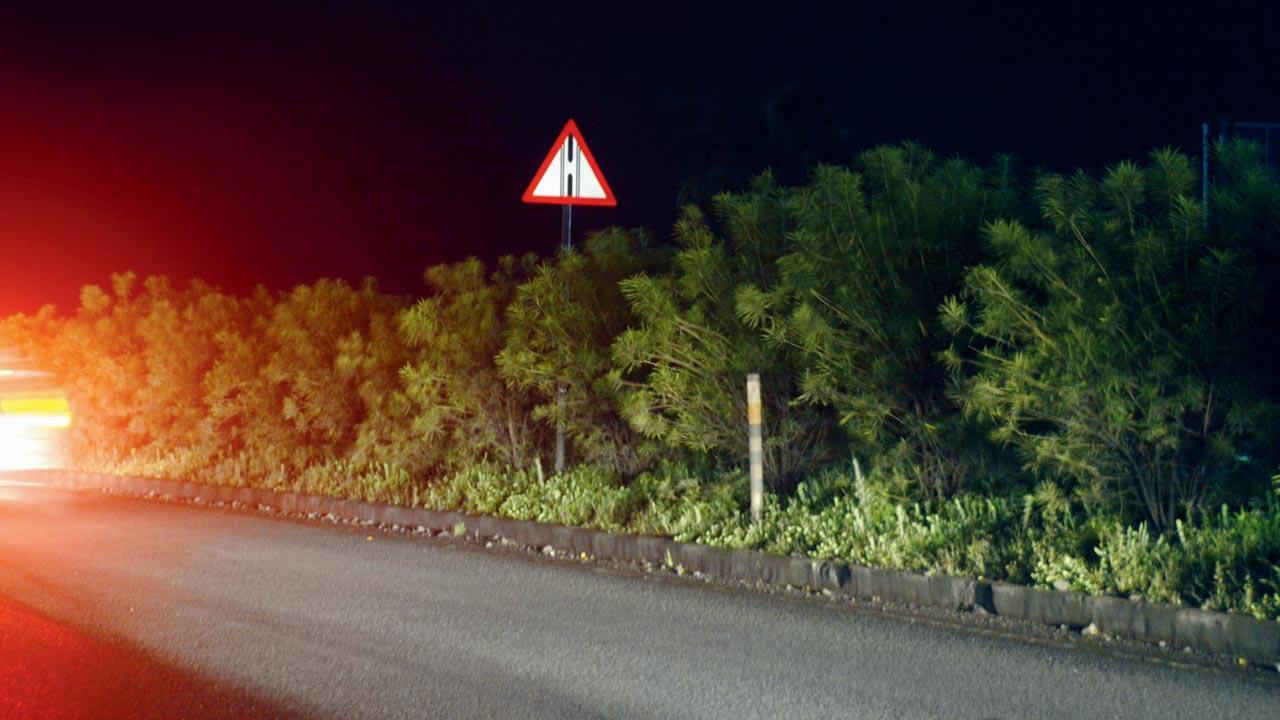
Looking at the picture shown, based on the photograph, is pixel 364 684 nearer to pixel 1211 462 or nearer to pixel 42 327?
pixel 1211 462

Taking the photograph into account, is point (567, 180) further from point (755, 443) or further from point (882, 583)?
point (882, 583)

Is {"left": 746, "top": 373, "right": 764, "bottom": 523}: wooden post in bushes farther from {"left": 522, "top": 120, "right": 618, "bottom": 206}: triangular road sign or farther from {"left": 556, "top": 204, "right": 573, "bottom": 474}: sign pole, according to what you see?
{"left": 522, "top": 120, "right": 618, "bottom": 206}: triangular road sign

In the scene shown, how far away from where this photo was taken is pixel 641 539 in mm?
9500

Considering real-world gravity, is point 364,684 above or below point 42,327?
below

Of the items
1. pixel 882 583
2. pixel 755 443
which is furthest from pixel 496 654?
pixel 755 443

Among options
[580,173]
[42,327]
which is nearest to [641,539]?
[580,173]

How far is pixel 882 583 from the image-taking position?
25.8ft

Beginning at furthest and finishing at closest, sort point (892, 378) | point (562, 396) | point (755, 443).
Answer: point (562, 396) → point (755, 443) → point (892, 378)

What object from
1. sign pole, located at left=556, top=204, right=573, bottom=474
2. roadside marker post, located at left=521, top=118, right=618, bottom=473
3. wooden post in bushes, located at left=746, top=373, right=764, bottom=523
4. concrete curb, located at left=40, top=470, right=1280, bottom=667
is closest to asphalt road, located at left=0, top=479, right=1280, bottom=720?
concrete curb, located at left=40, top=470, right=1280, bottom=667

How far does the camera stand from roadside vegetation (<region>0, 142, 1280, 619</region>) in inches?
293

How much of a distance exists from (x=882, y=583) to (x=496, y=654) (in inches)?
103

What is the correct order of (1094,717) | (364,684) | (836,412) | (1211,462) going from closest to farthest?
(1094,717) → (364,684) → (1211,462) → (836,412)

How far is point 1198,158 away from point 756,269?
3.28 m

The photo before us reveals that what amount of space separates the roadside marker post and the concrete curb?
1.54 m
